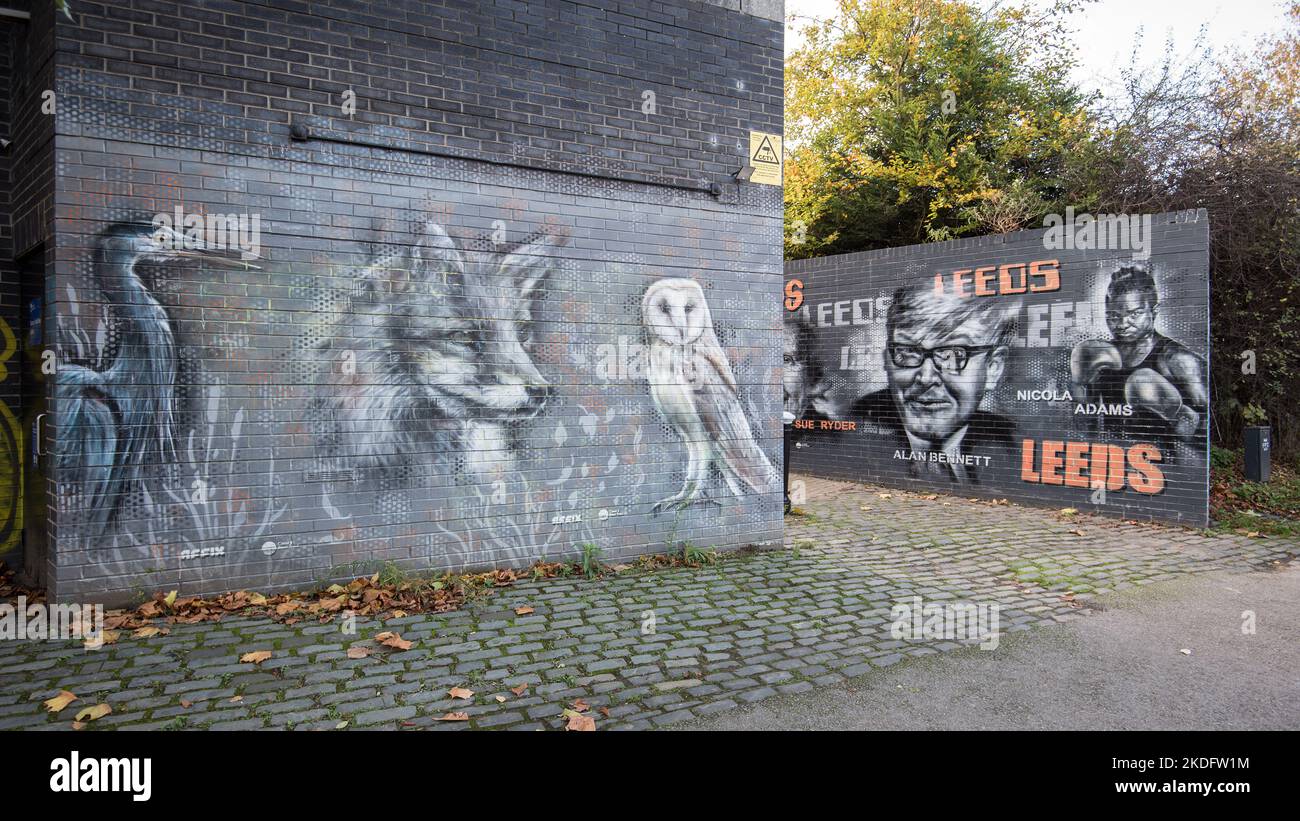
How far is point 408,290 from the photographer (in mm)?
5672

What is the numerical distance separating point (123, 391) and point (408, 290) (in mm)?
1972

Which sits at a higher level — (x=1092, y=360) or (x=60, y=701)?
(x=1092, y=360)

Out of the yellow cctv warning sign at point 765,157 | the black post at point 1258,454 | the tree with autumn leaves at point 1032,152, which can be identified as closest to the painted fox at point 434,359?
the yellow cctv warning sign at point 765,157

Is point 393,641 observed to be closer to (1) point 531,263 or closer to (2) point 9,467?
(1) point 531,263

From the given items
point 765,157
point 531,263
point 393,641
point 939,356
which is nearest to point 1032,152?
point 939,356

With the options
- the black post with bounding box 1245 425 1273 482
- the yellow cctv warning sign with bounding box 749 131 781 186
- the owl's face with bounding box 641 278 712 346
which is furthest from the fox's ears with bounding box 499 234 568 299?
the black post with bounding box 1245 425 1273 482

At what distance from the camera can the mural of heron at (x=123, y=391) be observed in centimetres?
482

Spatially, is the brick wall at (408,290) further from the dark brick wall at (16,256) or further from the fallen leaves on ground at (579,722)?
the fallen leaves on ground at (579,722)

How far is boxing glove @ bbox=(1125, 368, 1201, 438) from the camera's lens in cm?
826

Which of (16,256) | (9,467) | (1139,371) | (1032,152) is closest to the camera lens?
(16,256)

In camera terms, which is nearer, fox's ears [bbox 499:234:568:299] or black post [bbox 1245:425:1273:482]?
fox's ears [bbox 499:234:568:299]

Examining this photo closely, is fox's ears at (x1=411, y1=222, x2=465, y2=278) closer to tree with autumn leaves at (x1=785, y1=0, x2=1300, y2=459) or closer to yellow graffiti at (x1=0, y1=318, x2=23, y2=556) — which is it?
yellow graffiti at (x1=0, y1=318, x2=23, y2=556)

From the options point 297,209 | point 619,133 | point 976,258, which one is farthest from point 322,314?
point 976,258

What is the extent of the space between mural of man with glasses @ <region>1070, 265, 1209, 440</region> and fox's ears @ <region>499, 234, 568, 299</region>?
668 centimetres
